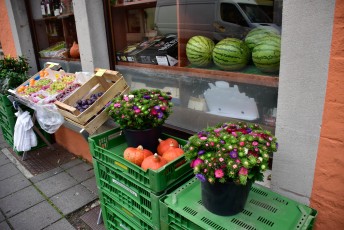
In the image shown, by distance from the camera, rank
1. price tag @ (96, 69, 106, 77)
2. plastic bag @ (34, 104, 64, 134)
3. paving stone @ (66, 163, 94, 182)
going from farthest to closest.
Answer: paving stone @ (66, 163, 94, 182) → plastic bag @ (34, 104, 64, 134) → price tag @ (96, 69, 106, 77)

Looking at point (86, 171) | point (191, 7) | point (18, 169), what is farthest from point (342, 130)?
point (18, 169)

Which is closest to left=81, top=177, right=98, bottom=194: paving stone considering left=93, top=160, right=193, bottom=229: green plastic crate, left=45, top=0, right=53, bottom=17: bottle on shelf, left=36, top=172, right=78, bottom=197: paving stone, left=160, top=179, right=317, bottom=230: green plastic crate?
left=36, top=172, right=78, bottom=197: paving stone

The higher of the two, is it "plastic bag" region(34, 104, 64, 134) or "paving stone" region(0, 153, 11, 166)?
"plastic bag" region(34, 104, 64, 134)

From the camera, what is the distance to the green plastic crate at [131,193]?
1.87 metres

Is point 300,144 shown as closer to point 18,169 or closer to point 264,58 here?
point 264,58

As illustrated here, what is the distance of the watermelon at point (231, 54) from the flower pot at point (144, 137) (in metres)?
0.84

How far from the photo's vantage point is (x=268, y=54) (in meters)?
2.17

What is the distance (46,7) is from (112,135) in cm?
333

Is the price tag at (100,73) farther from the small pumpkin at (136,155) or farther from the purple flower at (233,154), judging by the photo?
the purple flower at (233,154)

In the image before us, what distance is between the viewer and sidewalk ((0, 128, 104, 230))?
10.4 ft

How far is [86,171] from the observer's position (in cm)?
420

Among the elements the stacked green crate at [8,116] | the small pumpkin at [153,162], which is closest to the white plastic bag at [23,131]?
the stacked green crate at [8,116]

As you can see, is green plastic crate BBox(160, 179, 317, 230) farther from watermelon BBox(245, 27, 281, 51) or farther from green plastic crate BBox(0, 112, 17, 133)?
green plastic crate BBox(0, 112, 17, 133)

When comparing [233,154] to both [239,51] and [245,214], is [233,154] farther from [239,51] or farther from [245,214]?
[239,51]
